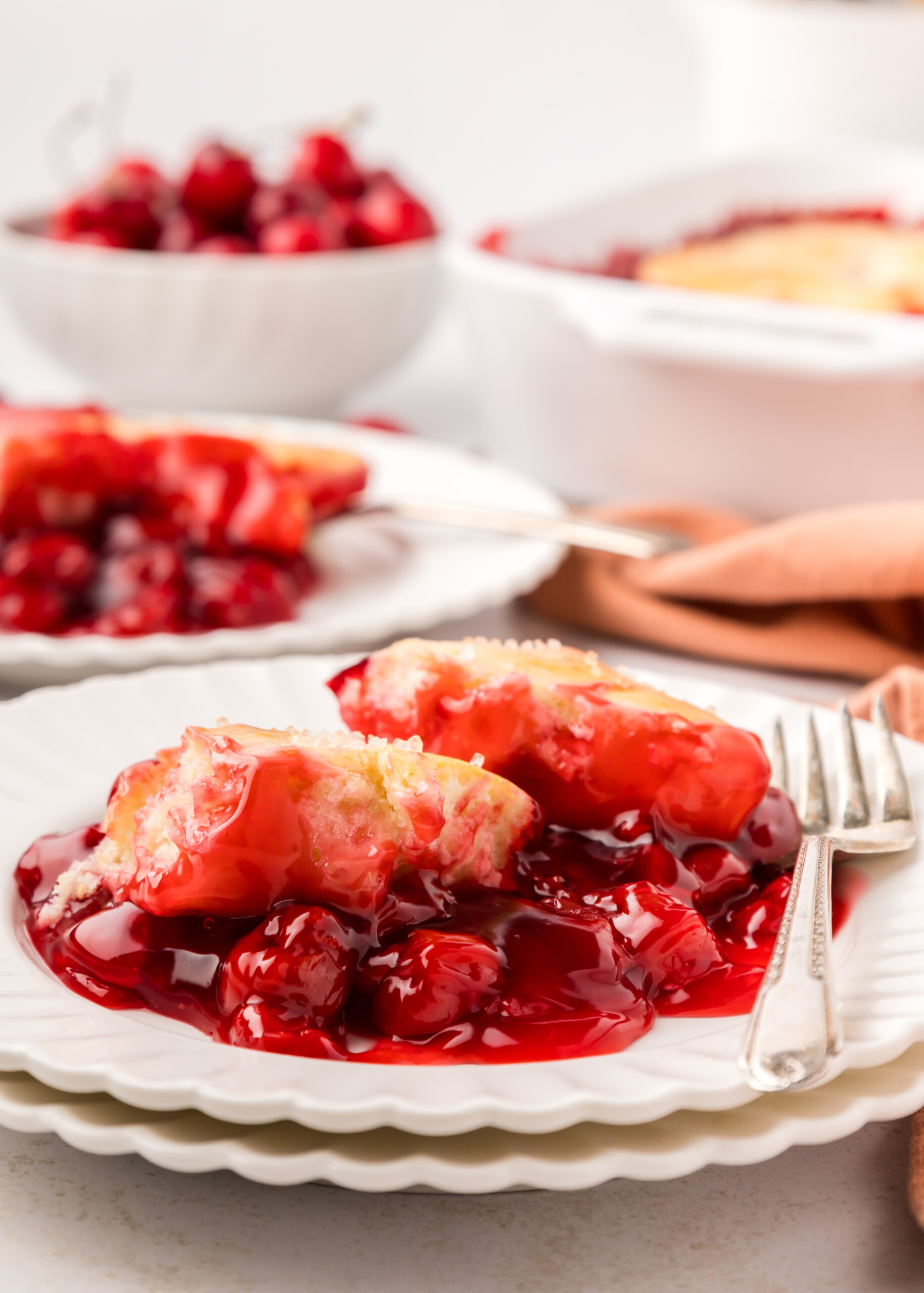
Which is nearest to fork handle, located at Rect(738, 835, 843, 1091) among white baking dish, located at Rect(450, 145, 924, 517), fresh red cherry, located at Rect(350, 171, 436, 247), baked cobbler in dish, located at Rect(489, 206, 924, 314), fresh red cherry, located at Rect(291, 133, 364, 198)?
white baking dish, located at Rect(450, 145, 924, 517)

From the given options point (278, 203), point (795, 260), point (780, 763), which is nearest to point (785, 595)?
point (780, 763)

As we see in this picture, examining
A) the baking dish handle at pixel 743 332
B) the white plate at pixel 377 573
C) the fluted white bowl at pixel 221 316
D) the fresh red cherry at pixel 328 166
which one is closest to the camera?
the white plate at pixel 377 573

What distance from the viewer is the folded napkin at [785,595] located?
1.70 metres

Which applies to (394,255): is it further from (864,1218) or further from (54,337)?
(864,1218)

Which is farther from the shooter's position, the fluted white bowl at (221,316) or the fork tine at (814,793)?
the fluted white bowl at (221,316)

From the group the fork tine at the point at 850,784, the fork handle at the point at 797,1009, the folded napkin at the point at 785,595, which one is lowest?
the folded napkin at the point at 785,595

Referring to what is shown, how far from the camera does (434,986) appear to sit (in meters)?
0.88

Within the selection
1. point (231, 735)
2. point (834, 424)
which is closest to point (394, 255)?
point (834, 424)

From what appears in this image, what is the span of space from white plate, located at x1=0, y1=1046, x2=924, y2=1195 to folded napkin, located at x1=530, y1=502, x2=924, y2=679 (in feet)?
2.97

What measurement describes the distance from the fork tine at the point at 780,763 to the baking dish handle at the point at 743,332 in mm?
795

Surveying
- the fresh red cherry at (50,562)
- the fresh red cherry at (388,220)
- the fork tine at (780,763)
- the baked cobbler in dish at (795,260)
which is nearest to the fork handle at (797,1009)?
the fork tine at (780,763)

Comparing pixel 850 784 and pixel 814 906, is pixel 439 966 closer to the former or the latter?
pixel 814 906

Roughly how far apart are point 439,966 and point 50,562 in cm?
99

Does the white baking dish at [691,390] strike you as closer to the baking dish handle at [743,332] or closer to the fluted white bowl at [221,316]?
the baking dish handle at [743,332]
